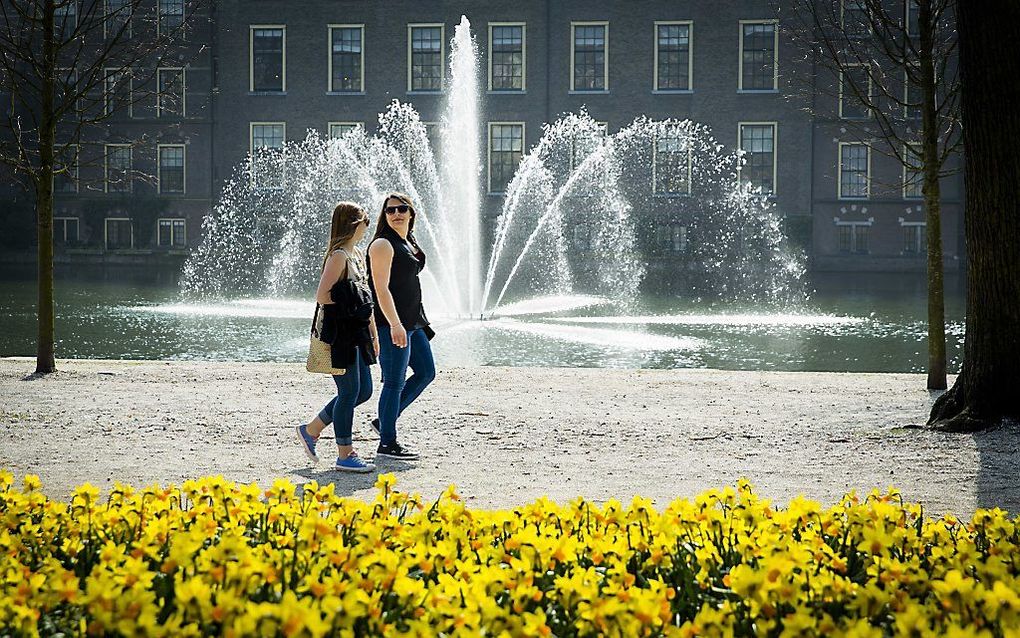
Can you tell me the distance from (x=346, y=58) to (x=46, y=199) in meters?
30.2

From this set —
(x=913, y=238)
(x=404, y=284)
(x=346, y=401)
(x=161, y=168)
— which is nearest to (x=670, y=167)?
(x=913, y=238)

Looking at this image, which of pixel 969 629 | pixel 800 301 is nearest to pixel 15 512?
pixel 969 629

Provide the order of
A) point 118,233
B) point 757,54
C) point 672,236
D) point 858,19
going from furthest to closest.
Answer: point 118,233 → point 757,54 → point 672,236 → point 858,19

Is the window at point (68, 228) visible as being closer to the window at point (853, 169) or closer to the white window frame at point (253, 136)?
the white window frame at point (253, 136)

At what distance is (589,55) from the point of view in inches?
1538

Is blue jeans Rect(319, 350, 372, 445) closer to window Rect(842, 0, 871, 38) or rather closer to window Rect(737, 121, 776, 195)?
window Rect(842, 0, 871, 38)

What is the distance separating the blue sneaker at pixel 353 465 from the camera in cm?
650

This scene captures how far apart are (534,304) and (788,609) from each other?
21.1 m

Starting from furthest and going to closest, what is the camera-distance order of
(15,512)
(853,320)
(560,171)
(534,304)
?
(560,171) → (534,304) → (853,320) → (15,512)

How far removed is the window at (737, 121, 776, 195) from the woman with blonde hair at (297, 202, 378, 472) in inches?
1309

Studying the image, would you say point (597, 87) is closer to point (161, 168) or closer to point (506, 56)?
point (506, 56)

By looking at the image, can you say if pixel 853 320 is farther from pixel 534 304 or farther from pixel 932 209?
pixel 932 209

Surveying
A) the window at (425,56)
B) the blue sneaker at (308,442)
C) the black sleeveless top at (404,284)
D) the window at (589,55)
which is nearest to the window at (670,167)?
the window at (589,55)

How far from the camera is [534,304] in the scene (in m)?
24.1
